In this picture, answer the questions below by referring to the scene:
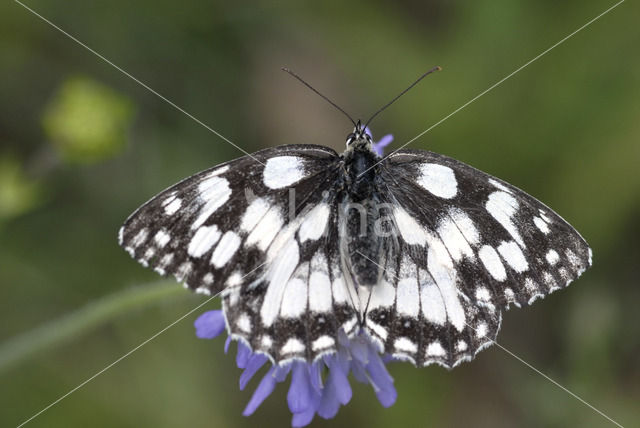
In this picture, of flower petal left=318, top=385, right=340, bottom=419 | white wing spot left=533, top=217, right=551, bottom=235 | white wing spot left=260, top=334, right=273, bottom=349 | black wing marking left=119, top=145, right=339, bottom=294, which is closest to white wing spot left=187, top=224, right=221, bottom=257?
black wing marking left=119, top=145, right=339, bottom=294

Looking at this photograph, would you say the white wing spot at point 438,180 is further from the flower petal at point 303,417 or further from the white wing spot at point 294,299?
the flower petal at point 303,417

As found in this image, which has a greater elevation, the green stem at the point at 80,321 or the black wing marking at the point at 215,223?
the green stem at the point at 80,321

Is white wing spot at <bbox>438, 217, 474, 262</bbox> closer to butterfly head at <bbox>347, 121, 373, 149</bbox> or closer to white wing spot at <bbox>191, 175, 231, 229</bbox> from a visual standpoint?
butterfly head at <bbox>347, 121, 373, 149</bbox>

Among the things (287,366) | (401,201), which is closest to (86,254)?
(287,366)

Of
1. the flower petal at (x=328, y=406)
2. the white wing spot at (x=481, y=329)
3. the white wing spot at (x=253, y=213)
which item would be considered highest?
the white wing spot at (x=253, y=213)

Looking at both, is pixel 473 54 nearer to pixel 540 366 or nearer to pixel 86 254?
pixel 540 366

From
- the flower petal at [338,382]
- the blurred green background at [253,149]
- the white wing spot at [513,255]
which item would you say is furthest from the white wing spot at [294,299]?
the blurred green background at [253,149]
